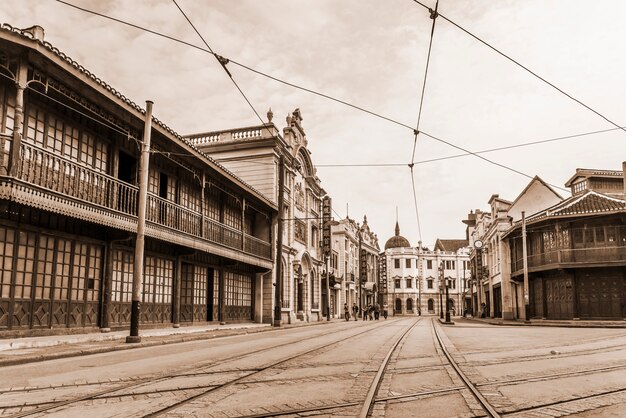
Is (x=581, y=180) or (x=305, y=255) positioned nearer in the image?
(x=305, y=255)

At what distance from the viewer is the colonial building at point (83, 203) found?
12.8 metres

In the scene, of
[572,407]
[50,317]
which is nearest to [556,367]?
[572,407]

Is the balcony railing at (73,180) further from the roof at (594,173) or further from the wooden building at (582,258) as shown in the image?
the roof at (594,173)

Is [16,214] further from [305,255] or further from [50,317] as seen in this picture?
[305,255]

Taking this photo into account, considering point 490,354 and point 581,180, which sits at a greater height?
point 581,180

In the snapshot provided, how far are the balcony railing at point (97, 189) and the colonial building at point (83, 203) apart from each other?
4cm

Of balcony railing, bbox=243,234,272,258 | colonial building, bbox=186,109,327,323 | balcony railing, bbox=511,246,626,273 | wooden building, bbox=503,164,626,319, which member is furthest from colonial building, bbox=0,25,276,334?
wooden building, bbox=503,164,626,319

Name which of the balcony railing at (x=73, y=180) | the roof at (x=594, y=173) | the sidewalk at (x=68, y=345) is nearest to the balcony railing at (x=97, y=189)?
the balcony railing at (x=73, y=180)

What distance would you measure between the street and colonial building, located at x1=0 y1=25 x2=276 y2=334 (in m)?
4.21

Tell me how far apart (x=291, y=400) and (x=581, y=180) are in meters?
43.7

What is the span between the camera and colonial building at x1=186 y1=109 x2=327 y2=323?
3297cm

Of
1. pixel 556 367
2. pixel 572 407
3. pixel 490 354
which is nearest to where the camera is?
pixel 572 407

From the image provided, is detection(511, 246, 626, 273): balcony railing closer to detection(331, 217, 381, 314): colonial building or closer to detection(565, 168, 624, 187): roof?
detection(565, 168, 624, 187): roof

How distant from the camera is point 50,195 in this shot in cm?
1280
